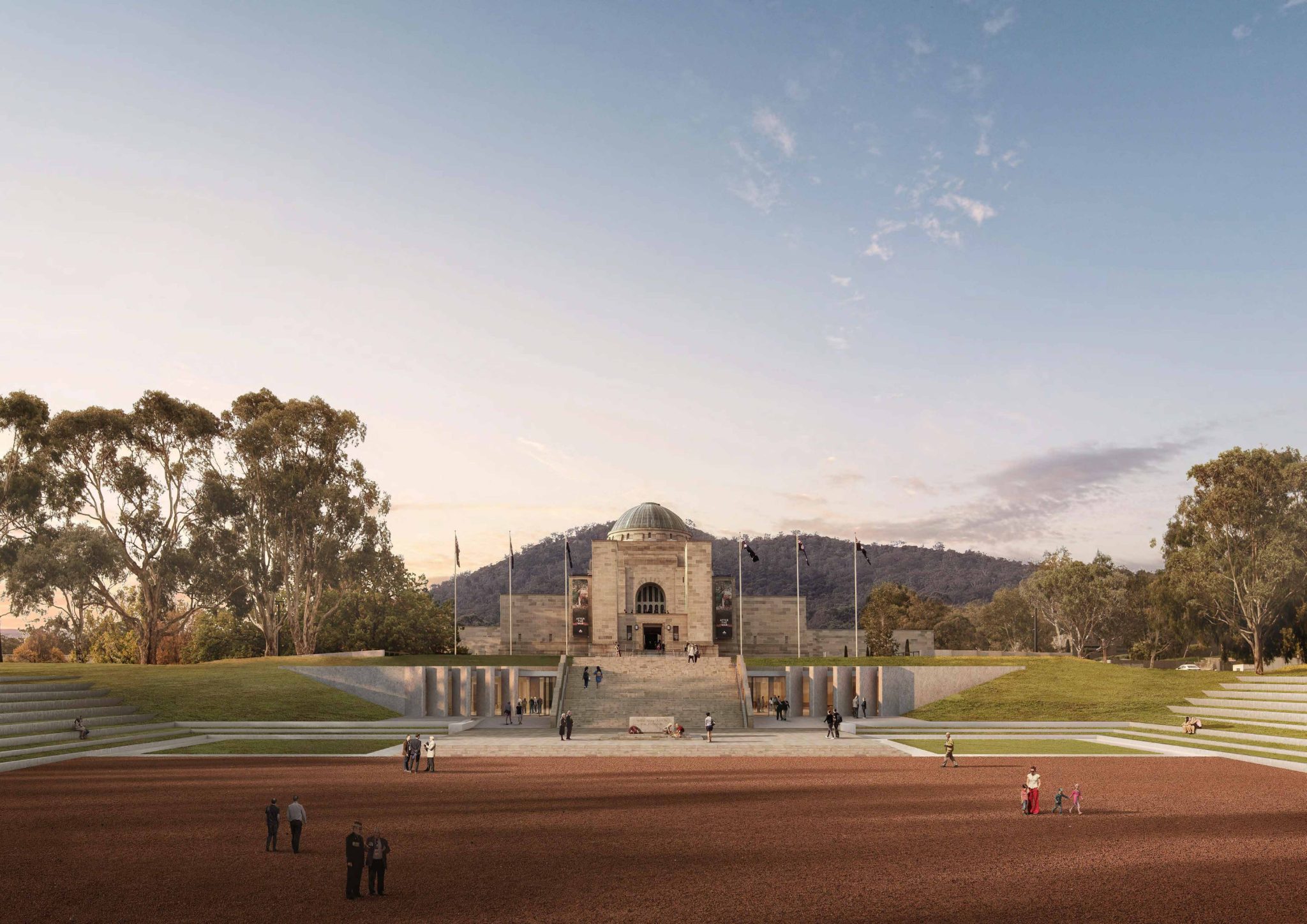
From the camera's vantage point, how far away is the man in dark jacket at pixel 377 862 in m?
14.8

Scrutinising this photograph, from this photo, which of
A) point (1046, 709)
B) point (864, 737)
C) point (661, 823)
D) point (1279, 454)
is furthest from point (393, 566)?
point (1279, 454)

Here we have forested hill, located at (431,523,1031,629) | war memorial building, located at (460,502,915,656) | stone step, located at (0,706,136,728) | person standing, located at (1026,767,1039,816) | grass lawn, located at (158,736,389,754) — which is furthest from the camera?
forested hill, located at (431,523,1031,629)

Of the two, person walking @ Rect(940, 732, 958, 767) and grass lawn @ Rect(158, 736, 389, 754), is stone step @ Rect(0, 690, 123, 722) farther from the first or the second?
person walking @ Rect(940, 732, 958, 767)

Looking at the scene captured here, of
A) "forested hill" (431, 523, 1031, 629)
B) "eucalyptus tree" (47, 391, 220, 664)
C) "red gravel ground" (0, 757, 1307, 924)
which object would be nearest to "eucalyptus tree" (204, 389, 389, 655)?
"eucalyptus tree" (47, 391, 220, 664)

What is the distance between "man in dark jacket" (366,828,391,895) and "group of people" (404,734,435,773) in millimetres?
15572

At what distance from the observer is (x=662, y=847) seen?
727 inches

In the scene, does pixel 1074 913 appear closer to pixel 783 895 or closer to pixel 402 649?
pixel 783 895

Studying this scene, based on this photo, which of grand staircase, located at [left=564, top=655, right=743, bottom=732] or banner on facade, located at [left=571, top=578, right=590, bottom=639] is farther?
banner on facade, located at [left=571, top=578, right=590, bottom=639]

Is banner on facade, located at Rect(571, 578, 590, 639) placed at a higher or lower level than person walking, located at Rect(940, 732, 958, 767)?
higher

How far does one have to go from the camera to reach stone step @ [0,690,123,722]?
37656 millimetres

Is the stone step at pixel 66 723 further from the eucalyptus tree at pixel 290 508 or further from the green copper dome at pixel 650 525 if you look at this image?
the green copper dome at pixel 650 525

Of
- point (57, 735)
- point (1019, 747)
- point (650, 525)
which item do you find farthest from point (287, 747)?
point (650, 525)

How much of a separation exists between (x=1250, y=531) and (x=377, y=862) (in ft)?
216

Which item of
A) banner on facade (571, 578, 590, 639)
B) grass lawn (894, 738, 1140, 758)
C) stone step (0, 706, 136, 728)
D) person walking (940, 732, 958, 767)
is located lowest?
grass lawn (894, 738, 1140, 758)
